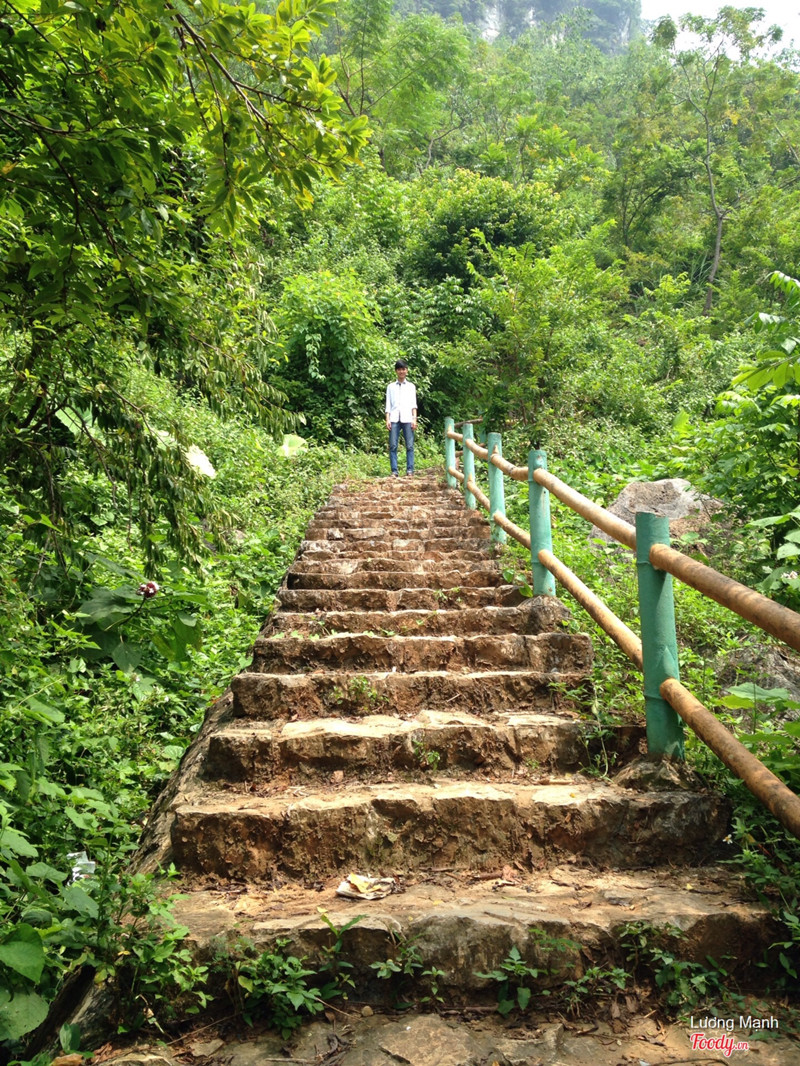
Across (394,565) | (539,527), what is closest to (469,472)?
(394,565)

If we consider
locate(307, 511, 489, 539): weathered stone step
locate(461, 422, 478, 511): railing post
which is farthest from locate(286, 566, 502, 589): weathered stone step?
locate(461, 422, 478, 511): railing post

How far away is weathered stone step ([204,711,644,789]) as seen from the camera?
2.86 metres

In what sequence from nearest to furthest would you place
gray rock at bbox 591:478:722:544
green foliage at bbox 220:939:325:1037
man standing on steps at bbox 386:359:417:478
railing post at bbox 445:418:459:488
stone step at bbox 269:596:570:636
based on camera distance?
green foliage at bbox 220:939:325:1037
stone step at bbox 269:596:570:636
gray rock at bbox 591:478:722:544
railing post at bbox 445:418:459:488
man standing on steps at bbox 386:359:417:478

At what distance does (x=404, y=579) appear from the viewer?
16.0 ft

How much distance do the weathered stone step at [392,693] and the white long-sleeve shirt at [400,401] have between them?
6.27 metres

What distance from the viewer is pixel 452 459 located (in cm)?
868

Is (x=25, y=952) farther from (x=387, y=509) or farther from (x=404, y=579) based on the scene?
(x=387, y=509)

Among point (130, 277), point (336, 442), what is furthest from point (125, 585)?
point (336, 442)

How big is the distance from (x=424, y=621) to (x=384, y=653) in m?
0.46

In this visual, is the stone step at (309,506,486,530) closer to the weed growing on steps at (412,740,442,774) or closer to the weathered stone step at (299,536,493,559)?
the weathered stone step at (299,536,493,559)

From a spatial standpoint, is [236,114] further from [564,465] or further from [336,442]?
[336,442]

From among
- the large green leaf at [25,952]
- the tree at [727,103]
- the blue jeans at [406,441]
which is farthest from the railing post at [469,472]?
the tree at [727,103]

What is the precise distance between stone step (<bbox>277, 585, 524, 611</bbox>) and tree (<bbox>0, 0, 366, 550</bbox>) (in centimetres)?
169

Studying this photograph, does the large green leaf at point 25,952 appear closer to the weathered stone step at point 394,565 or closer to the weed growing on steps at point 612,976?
the weed growing on steps at point 612,976
